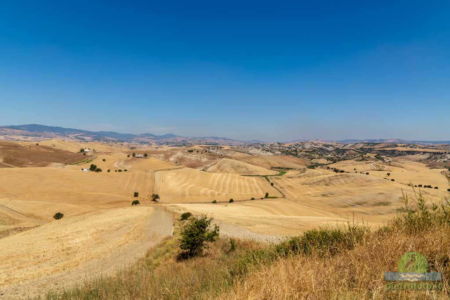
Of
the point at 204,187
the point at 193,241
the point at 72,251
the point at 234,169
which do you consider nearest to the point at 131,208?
the point at 72,251

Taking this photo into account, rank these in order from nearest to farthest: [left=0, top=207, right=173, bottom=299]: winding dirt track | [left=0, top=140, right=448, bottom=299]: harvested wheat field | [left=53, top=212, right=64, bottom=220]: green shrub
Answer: [left=0, top=207, right=173, bottom=299]: winding dirt track < [left=0, top=140, right=448, bottom=299]: harvested wheat field < [left=53, top=212, right=64, bottom=220]: green shrub

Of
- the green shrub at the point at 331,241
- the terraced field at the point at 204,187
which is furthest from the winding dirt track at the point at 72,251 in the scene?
the terraced field at the point at 204,187

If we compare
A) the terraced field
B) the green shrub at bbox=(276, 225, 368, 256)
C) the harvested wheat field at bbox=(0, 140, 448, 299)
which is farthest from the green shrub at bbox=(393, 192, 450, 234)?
the terraced field

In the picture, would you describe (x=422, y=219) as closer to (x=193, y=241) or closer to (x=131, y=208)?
(x=193, y=241)

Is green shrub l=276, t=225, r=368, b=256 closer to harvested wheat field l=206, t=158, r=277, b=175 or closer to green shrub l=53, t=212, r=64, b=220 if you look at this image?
green shrub l=53, t=212, r=64, b=220

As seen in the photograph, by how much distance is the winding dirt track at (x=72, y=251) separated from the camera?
772 inches

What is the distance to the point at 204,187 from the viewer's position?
370 feet

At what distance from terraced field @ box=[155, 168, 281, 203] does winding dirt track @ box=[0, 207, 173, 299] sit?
48530 mm

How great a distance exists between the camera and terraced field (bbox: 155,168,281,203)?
9589 cm

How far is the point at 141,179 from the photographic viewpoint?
109375mm

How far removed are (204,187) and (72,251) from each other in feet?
283

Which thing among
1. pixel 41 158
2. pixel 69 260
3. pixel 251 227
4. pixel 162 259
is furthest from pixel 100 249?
pixel 41 158

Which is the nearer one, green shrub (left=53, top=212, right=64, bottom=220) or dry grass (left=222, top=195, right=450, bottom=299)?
dry grass (left=222, top=195, right=450, bottom=299)

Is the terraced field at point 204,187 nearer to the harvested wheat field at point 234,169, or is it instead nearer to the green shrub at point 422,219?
the harvested wheat field at point 234,169
